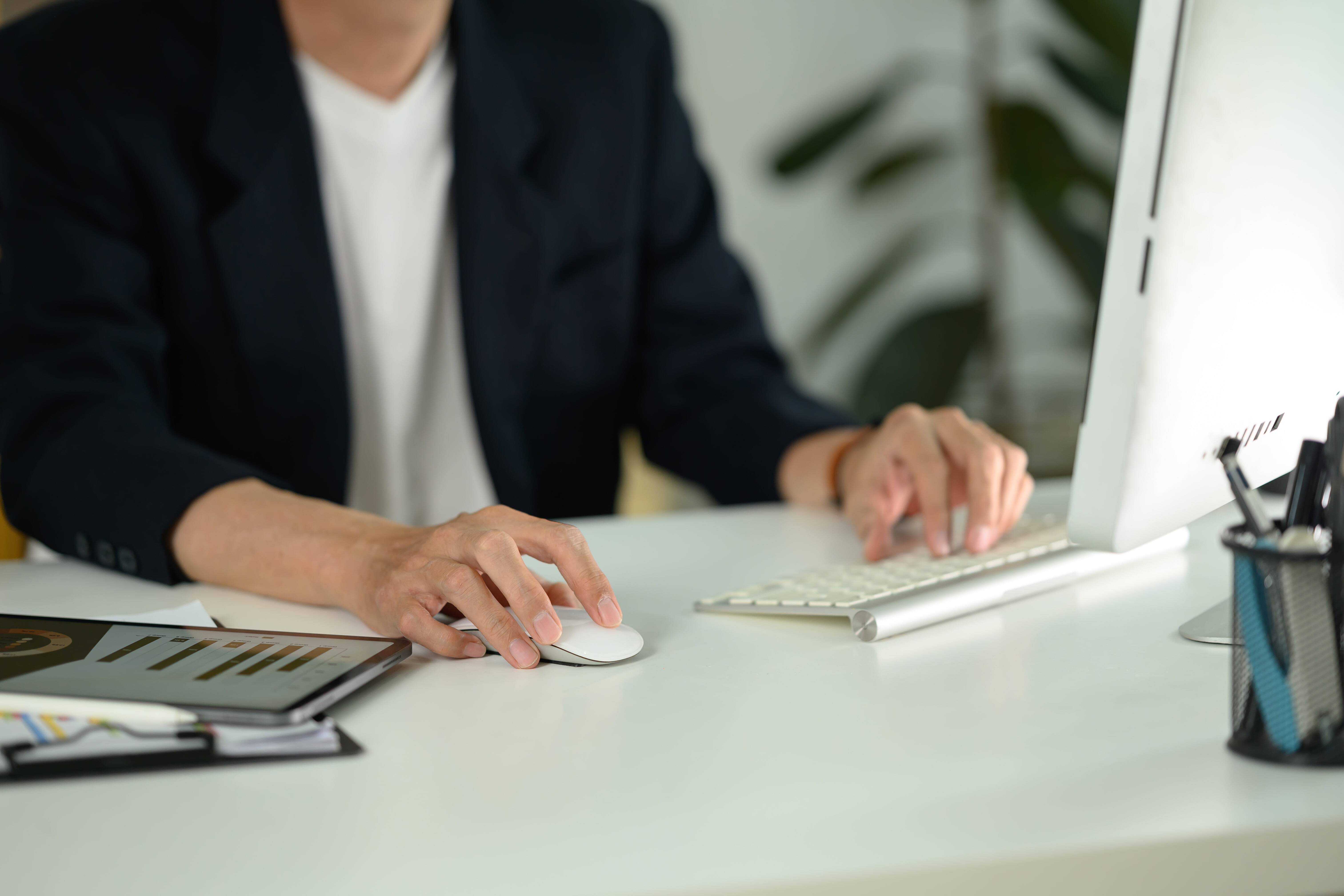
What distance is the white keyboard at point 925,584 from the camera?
0.67 m

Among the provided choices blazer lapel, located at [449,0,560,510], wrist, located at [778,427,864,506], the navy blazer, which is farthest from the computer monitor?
blazer lapel, located at [449,0,560,510]

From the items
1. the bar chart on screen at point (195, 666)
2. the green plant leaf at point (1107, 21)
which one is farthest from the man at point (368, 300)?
the green plant leaf at point (1107, 21)

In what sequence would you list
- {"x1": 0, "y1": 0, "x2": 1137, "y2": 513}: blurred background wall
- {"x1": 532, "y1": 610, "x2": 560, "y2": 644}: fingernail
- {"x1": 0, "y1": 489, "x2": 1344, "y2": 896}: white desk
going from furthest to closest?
{"x1": 0, "y1": 0, "x2": 1137, "y2": 513}: blurred background wall < {"x1": 532, "y1": 610, "x2": 560, "y2": 644}: fingernail < {"x1": 0, "y1": 489, "x2": 1344, "y2": 896}: white desk

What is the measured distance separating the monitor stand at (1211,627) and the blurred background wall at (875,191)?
1.87 meters

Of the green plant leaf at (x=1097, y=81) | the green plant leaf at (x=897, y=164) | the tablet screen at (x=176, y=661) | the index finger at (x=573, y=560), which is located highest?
the green plant leaf at (x=1097, y=81)

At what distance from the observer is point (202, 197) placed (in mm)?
1147

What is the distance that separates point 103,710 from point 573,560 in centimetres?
24

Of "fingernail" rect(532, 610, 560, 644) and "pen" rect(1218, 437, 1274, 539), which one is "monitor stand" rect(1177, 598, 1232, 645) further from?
"fingernail" rect(532, 610, 560, 644)

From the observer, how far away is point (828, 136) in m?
2.42

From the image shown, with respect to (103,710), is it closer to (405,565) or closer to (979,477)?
(405,565)

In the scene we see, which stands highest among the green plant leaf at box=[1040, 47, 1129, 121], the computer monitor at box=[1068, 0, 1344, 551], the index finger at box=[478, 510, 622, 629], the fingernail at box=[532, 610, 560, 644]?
the green plant leaf at box=[1040, 47, 1129, 121]

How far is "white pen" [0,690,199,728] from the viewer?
0.50 m

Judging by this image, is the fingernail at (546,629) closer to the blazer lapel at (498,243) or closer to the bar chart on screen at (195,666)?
the bar chart on screen at (195,666)

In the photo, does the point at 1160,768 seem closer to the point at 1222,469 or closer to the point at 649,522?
the point at 1222,469
